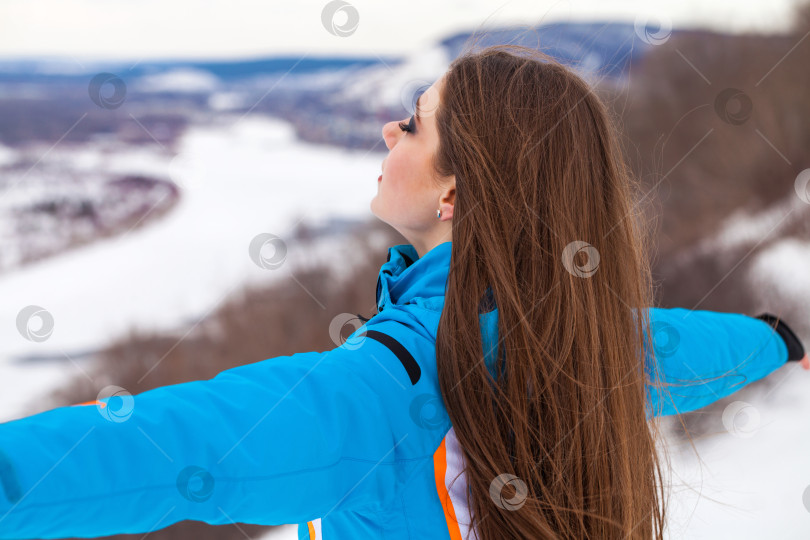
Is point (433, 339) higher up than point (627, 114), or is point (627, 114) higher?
point (627, 114)

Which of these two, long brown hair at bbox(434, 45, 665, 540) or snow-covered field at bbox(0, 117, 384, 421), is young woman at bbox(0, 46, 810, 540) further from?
snow-covered field at bbox(0, 117, 384, 421)

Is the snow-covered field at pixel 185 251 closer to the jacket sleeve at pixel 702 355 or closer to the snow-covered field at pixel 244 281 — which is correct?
the snow-covered field at pixel 244 281

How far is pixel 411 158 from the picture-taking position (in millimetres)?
923

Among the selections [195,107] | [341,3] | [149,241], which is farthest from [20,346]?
[341,3]

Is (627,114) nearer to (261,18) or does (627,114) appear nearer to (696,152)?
(696,152)

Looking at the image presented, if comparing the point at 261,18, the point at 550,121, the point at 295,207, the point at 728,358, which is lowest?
the point at 728,358

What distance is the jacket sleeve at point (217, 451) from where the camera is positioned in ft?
1.30

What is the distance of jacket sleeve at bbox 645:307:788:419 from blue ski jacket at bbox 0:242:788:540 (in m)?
0.40

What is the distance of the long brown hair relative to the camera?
726 mm

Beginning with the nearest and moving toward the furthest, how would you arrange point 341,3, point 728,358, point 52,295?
point 728,358 → point 341,3 → point 52,295

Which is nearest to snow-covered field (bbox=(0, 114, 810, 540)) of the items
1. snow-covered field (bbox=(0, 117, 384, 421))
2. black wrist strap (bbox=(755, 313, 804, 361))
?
snow-covered field (bbox=(0, 117, 384, 421))

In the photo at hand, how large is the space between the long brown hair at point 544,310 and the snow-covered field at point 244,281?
0.67 m

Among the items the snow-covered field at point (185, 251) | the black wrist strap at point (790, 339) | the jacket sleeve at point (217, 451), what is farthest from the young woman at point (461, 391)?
the snow-covered field at point (185, 251)

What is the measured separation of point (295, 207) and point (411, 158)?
4865 mm
